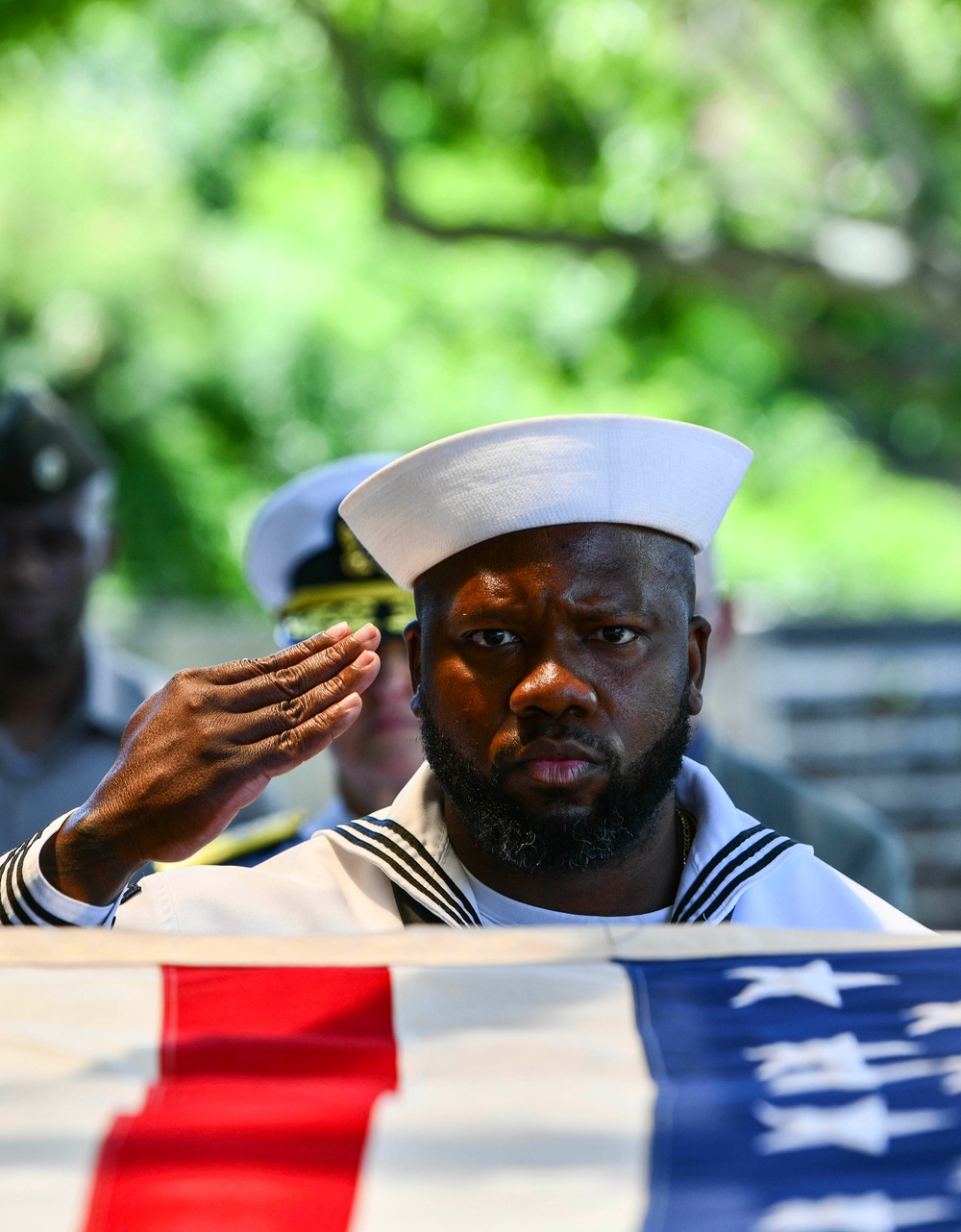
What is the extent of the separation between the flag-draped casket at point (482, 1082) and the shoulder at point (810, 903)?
264 mm

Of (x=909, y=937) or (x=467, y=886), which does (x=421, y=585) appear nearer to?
(x=467, y=886)

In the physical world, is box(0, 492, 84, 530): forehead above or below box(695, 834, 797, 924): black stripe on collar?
above

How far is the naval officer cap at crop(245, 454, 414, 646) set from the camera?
332 cm

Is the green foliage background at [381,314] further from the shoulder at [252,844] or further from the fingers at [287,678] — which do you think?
the fingers at [287,678]

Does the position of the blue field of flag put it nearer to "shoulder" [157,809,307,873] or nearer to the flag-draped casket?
the flag-draped casket

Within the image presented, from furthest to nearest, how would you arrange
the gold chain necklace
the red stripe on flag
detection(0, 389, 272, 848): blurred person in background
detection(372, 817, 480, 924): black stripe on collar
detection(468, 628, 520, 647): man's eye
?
detection(0, 389, 272, 848): blurred person in background → the gold chain necklace → detection(372, 817, 480, 924): black stripe on collar → detection(468, 628, 520, 647): man's eye → the red stripe on flag

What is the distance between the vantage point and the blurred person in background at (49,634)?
4418mm

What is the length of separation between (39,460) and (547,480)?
2.92 metres

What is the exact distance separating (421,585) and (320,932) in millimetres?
461

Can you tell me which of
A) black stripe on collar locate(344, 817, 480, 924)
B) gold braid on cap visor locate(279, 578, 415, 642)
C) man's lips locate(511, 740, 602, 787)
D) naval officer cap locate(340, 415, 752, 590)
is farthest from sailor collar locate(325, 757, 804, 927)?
gold braid on cap visor locate(279, 578, 415, 642)

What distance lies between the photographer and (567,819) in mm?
1887

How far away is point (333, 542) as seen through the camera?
3426 mm

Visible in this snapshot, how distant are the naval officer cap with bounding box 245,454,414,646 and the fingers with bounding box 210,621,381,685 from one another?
140cm

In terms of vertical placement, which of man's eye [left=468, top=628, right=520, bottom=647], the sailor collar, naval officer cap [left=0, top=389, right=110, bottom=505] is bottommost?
the sailor collar
